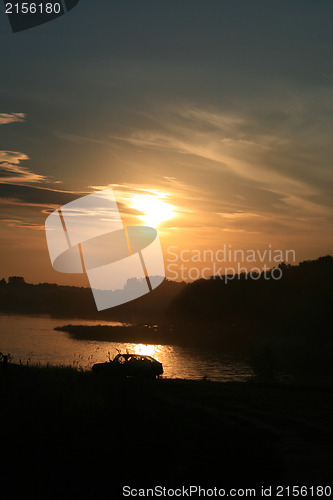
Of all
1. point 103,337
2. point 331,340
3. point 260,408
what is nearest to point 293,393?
point 260,408

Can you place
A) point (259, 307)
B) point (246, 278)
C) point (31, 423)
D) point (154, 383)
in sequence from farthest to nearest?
point (246, 278), point (259, 307), point (154, 383), point (31, 423)

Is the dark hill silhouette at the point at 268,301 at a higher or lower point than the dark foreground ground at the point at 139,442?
higher

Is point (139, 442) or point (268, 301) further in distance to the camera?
point (268, 301)

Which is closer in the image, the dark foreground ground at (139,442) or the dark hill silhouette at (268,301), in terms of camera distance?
the dark foreground ground at (139,442)

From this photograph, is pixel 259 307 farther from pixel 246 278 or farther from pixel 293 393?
pixel 293 393

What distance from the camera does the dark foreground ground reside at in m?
8.39

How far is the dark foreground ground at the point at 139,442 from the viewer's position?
8391 millimetres

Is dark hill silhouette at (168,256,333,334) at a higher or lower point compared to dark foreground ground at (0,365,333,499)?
higher

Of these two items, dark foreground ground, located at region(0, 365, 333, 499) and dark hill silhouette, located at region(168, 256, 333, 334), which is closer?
dark foreground ground, located at region(0, 365, 333, 499)

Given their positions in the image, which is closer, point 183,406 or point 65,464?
point 65,464

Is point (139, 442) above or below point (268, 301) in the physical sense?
below

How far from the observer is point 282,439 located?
11844 millimetres

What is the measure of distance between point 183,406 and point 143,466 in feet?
23.7

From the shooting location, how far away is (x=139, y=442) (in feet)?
33.8
